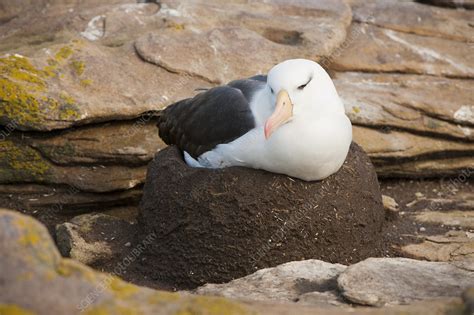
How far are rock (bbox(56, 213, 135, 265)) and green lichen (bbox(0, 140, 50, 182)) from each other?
662 millimetres

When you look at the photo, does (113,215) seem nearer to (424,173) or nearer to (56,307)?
(424,173)

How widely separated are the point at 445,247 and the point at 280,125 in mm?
1722

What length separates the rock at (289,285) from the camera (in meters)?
3.84

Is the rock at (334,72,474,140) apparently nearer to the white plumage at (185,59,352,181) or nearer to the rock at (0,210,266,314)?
the white plumage at (185,59,352,181)

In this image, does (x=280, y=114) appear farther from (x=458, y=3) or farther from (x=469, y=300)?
(x=458, y=3)

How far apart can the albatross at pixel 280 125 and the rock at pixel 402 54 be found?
249cm

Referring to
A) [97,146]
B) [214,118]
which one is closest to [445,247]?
[214,118]

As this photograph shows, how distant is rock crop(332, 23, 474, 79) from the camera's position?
736cm

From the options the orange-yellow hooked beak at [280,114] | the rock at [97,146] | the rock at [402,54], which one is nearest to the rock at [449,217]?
the rock at [402,54]

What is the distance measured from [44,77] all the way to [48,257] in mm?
3914

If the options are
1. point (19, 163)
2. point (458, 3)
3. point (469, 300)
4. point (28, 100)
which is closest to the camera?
point (469, 300)

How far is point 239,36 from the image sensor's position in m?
7.20

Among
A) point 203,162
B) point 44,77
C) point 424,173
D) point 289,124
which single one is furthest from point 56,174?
point 424,173

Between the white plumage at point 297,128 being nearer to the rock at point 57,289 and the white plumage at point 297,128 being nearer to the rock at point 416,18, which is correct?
the rock at point 57,289
